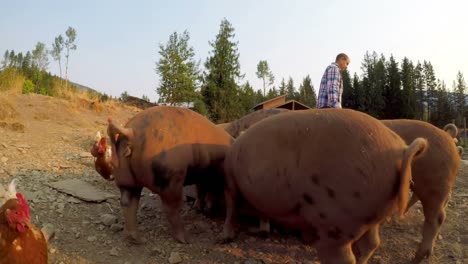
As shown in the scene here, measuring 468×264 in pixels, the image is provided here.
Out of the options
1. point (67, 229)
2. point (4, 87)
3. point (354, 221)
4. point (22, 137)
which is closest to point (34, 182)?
point (67, 229)

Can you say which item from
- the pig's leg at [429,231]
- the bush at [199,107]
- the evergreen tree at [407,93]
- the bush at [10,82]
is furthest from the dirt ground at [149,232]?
the evergreen tree at [407,93]

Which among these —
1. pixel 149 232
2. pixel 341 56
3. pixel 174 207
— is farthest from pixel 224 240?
pixel 341 56

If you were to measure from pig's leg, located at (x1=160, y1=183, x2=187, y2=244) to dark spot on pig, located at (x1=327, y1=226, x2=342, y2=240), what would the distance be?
1.70m

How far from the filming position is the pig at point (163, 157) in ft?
12.4

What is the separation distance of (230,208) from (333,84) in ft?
11.2

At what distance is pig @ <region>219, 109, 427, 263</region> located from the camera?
2.57 meters

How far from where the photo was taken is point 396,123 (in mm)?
4262

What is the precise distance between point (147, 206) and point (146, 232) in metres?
0.77

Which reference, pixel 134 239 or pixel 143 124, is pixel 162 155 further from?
pixel 134 239

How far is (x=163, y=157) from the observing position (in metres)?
3.79

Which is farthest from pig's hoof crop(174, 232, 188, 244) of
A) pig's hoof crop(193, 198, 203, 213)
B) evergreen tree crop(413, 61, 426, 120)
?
evergreen tree crop(413, 61, 426, 120)

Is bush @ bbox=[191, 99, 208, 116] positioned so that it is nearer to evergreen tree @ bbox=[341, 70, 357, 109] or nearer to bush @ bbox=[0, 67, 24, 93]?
bush @ bbox=[0, 67, 24, 93]

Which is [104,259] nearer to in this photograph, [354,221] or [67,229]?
[67,229]

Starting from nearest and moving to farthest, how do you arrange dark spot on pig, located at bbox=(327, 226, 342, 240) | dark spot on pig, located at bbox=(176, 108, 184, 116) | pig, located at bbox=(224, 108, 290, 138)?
dark spot on pig, located at bbox=(327, 226, 342, 240) → dark spot on pig, located at bbox=(176, 108, 184, 116) → pig, located at bbox=(224, 108, 290, 138)
